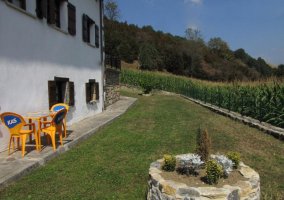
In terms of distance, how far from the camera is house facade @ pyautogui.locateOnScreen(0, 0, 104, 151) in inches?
352

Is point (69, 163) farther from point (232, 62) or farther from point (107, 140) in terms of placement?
point (232, 62)

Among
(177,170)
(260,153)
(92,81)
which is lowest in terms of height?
(260,153)

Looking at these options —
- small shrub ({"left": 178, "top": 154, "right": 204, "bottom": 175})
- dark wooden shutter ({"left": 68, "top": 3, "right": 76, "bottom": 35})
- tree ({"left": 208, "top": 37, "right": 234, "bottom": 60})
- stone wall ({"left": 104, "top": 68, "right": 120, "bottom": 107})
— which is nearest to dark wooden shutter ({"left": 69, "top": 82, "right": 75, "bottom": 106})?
dark wooden shutter ({"left": 68, "top": 3, "right": 76, "bottom": 35})

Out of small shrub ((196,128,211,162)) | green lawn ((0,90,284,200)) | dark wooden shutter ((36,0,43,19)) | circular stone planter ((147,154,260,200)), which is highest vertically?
dark wooden shutter ((36,0,43,19))

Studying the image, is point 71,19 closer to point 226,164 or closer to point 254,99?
point 254,99

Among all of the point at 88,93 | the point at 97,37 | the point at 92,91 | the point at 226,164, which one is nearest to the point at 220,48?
the point at 97,37

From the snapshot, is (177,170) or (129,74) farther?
(129,74)

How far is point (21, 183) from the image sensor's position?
6836 millimetres

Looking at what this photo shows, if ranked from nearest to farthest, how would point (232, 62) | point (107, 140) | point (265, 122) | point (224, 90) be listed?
1. point (107, 140)
2. point (265, 122)
3. point (224, 90)
4. point (232, 62)

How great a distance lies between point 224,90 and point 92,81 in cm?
964

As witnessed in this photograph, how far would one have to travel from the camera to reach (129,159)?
8805 millimetres

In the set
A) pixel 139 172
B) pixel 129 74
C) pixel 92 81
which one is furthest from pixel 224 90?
pixel 129 74

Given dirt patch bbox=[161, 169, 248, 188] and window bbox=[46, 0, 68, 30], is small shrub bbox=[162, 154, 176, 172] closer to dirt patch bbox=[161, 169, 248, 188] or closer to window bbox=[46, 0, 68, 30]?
dirt patch bbox=[161, 169, 248, 188]

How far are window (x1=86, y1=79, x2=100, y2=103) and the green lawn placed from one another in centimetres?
257
